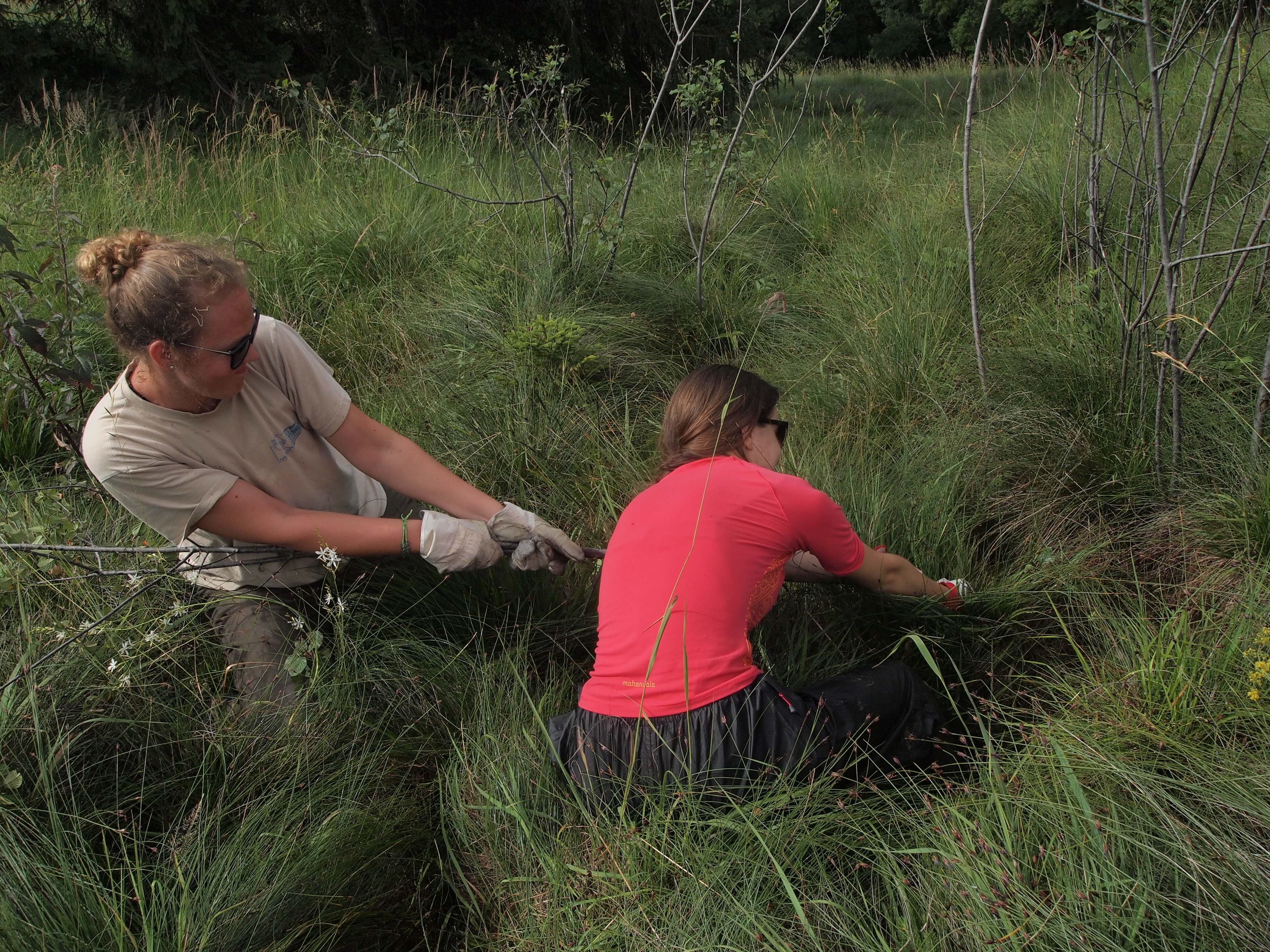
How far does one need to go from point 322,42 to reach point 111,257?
5999mm

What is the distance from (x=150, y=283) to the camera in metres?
2.12

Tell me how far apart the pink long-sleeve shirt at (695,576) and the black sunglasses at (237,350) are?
105 cm

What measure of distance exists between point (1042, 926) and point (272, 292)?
4.01 meters

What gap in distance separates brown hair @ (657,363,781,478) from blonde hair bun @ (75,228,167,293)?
4.47ft

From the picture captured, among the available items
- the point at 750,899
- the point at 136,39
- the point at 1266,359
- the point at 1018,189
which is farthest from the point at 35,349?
the point at 136,39

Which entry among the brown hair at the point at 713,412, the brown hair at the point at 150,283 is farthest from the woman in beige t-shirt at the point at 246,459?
the brown hair at the point at 713,412

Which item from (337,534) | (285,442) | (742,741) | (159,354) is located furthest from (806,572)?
(159,354)

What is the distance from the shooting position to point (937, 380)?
328cm

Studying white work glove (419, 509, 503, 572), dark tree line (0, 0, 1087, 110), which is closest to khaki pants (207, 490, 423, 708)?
white work glove (419, 509, 503, 572)

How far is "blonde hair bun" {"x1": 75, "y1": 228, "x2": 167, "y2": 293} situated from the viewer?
7.15 ft

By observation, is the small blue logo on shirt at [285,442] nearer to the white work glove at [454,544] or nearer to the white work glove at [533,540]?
the white work glove at [454,544]

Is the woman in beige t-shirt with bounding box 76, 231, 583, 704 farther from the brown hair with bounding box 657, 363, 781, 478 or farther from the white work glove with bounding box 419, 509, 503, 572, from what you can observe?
the brown hair with bounding box 657, 363, 781, 478

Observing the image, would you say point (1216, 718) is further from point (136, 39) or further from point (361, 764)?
point (136, 39)

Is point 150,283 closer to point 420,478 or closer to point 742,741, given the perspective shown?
point 420,478
